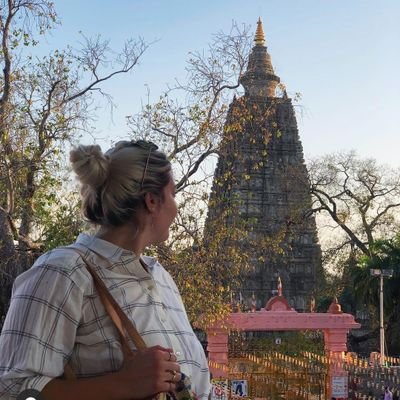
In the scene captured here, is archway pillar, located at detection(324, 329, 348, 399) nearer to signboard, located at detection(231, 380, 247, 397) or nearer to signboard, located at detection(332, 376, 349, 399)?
signboard, located at detection(332, 376, 349, 399)

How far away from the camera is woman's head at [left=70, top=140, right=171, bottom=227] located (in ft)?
5.07

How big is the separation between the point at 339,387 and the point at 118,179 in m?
12.7

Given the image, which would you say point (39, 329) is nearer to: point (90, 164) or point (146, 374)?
point (146, 374)

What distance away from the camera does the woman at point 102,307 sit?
4.43ft

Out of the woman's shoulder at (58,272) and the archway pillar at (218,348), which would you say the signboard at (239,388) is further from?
the woman's shoulder at (58,272)

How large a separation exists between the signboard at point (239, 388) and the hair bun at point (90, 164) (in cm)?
1122

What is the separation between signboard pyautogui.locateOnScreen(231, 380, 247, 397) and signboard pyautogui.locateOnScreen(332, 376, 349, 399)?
79.4 inches

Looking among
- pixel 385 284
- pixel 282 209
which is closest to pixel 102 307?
pixel 385 284

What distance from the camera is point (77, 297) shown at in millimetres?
1403

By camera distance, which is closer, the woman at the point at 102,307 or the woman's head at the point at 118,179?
the woman at the point at 102,307

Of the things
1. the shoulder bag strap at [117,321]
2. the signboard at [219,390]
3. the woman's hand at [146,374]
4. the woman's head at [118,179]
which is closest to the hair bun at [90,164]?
the woman's head at [118,179]

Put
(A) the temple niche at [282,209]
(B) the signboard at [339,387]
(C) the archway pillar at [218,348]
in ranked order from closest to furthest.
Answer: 1. (B) the signboard at [339,387]
2. (C) the archway pillar at [218,348]
3. (A) the temple niche at [282,209]

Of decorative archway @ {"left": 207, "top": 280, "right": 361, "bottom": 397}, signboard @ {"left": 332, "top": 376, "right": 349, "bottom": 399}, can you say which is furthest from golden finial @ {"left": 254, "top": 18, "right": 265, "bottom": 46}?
signboard @ {"left": 332, "top": 376, "right": 349, "bottom": 399}

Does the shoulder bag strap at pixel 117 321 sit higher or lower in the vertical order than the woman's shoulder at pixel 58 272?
lower
